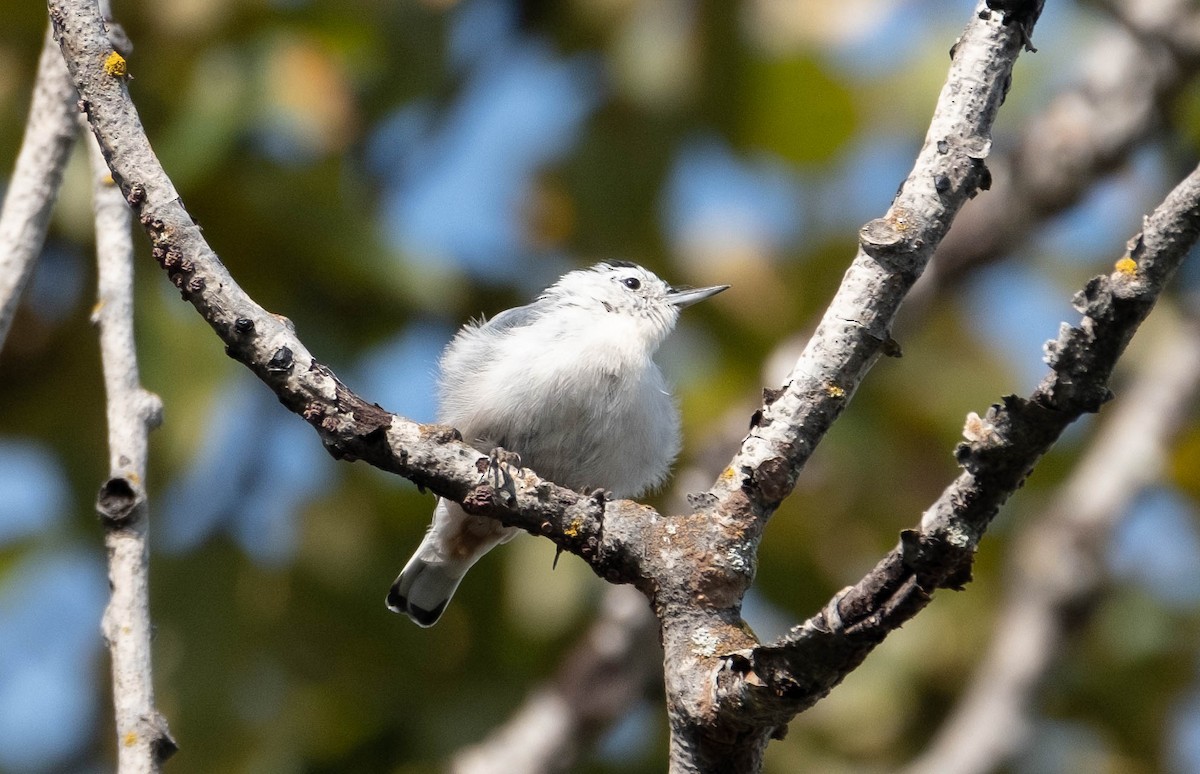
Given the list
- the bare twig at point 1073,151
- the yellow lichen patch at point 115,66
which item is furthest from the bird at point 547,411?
the yellow lichen patch at point 115,66

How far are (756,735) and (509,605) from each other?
3035mm

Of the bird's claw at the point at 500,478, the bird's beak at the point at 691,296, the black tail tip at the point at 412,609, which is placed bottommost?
the bird's claw at the point at 500,478

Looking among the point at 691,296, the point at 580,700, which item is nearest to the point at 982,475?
the point at 580,700

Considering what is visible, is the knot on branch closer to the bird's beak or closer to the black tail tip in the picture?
the black tail tip

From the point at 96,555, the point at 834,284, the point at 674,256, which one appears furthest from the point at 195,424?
the point at 834,284

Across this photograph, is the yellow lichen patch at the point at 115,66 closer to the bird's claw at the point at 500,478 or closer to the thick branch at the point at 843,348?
the bird's claw at the point at 500,478

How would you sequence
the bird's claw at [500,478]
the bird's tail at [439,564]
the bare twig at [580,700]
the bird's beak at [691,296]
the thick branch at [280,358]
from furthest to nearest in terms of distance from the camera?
the bird's beak at [691,296]
the bare twig at [580,700]
the bird's tail at [439,564]
the bird's claw at [500,478]
the thick branch at [280,358]

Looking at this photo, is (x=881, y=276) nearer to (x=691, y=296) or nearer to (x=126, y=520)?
(x=126, y=520)

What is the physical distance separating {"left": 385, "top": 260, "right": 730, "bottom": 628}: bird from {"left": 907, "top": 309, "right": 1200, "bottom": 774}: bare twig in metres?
1.60

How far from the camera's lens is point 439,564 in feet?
14.8

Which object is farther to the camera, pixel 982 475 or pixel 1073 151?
pixel 1073 151

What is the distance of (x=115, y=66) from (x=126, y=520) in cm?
83

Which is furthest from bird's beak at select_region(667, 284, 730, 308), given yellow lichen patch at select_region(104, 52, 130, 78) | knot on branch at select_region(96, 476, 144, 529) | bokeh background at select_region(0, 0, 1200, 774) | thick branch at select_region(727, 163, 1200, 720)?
thick branch at select_region(727, 163, 1200, 720)

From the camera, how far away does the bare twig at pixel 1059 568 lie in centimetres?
488
